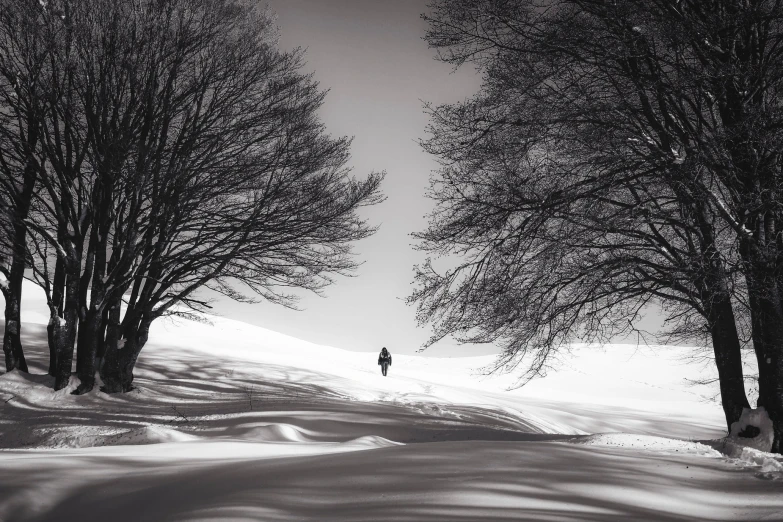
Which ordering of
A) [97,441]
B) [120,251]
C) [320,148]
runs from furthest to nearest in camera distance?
[320,148] → [120,251] → [97,441]

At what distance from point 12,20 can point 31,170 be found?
9.40ft

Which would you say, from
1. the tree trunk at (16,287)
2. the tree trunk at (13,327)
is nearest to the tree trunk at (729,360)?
the tree trunk at (16,287)

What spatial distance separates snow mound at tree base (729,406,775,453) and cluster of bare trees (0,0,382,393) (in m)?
7.95

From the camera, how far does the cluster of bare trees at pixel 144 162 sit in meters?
10.7

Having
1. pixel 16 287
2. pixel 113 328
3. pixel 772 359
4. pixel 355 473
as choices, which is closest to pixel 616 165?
pixel 772 359

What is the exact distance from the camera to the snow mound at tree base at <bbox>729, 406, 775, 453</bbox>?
752cm

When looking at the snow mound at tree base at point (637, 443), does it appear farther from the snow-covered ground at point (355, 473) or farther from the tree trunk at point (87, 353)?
the tree trunk at point (87, 353)

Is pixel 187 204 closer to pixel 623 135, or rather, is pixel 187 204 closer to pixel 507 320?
pixel 507 320

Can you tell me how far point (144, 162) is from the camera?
1039cm

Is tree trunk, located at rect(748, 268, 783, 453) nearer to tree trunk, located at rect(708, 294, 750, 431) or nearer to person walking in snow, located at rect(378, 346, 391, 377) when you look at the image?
tree trunk, located at rect(708, 294, 750, 431)

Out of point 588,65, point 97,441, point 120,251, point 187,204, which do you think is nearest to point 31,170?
point 120,251

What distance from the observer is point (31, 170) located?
39.2ft

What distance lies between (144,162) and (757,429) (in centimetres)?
1030

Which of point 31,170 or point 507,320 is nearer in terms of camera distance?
point 507,320
